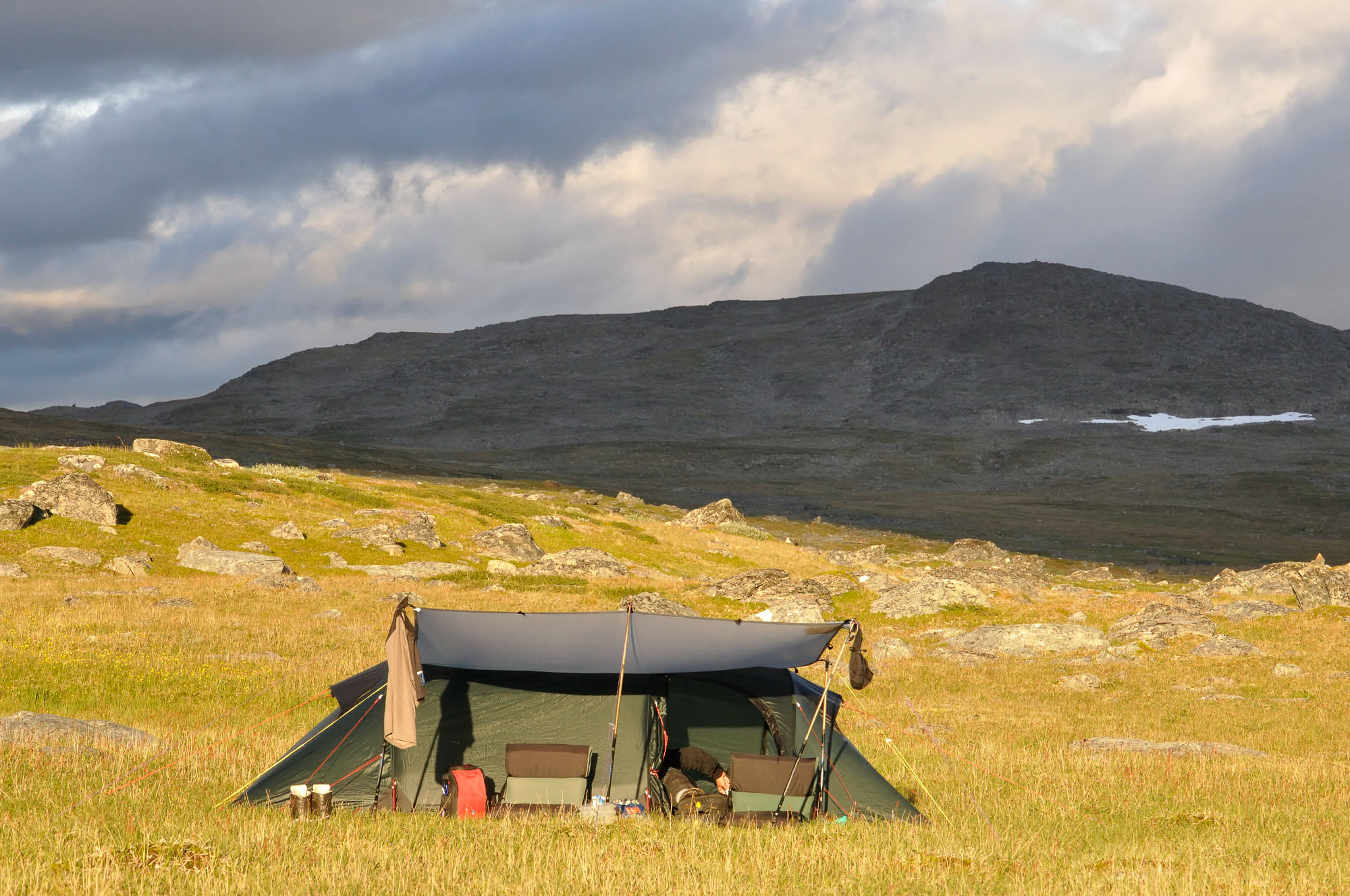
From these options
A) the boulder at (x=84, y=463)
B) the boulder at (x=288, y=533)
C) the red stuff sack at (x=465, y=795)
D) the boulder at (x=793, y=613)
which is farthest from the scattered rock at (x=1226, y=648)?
the boulder at (x=84, y=463)

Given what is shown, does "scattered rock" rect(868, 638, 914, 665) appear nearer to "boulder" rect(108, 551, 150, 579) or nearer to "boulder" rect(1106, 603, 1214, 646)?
"boulder" rect(1106, 603, 1214, 646)

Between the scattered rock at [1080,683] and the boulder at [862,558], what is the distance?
4525 cm

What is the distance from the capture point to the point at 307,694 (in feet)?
76.8

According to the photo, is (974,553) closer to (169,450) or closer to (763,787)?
(169,450)

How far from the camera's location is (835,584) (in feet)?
193

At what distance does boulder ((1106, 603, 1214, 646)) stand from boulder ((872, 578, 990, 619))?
8974mm

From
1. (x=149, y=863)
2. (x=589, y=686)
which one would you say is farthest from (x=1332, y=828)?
(x=149, y=863)

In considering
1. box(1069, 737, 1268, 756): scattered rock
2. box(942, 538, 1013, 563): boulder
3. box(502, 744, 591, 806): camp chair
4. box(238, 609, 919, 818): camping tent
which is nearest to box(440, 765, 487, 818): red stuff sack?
box(502, 744, 591, 806): camp chair

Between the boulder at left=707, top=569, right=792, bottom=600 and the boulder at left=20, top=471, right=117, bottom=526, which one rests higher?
the boulder at left=20, top=471, right=117, bottom=526

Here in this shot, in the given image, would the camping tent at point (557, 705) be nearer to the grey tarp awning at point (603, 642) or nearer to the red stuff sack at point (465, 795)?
the grey tarp awning at point (603, 642)

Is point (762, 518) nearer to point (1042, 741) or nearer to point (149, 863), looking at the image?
point (1042, 741)

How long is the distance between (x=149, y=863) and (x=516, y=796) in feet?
17.5

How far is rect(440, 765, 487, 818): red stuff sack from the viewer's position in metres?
14.3

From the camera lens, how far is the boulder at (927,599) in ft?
164
